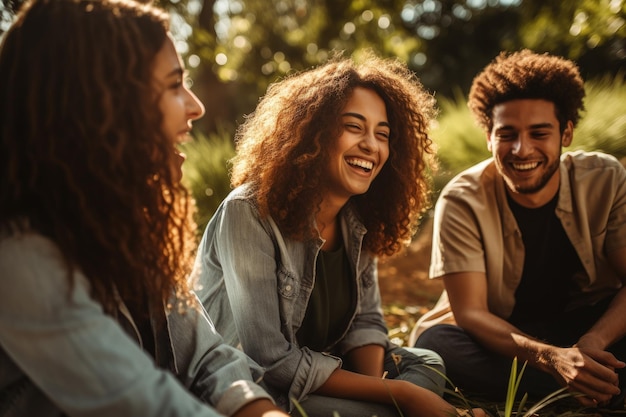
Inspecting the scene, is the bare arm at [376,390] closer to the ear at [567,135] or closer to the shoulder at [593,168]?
the shoulder at [593,168]

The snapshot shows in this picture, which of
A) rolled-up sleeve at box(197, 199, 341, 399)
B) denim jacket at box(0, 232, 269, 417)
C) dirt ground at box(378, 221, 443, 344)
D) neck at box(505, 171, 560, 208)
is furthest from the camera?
dirt ground at box(378, 221, 443, 344)

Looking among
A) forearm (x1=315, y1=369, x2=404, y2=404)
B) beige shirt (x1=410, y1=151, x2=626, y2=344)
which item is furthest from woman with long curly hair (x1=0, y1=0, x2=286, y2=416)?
beige shirt (x1=410, y1=151, x2=626, y2=344)

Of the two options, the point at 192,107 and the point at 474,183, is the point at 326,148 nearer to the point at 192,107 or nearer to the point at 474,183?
the point at 192,107

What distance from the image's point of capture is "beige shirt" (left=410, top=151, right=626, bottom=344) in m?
3.12

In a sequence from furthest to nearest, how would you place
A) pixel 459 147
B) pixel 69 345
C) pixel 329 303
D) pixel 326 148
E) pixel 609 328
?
pixel 459 147 → pixel 609 328 → pixel 329 303 → pixel 326 148 → pixel 69 345

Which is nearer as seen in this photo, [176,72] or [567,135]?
[176,72]

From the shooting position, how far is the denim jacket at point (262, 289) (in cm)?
231

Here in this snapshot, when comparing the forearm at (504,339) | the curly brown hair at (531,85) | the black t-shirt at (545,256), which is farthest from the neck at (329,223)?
the curly brown hair at (531,85)

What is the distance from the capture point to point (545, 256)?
320 cm

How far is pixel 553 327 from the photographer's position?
3.16m

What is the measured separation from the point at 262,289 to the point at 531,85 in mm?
1994

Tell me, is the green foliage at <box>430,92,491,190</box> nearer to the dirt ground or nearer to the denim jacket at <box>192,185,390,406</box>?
the dirt ground

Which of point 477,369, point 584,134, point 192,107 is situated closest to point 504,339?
point 477,369

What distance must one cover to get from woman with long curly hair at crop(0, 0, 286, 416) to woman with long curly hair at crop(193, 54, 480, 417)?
616 mm
